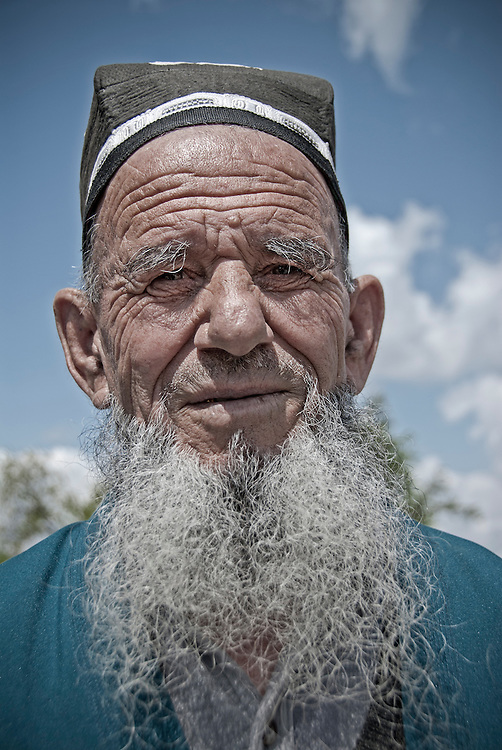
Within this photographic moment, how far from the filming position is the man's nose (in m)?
1.96

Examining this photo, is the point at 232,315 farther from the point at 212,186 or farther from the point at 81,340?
the point at 81,340

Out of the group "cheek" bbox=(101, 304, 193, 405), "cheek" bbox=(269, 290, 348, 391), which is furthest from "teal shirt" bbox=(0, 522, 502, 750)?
"cheek" bbox=(269, 290, 348, 391)

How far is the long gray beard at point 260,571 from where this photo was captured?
1.81 meters

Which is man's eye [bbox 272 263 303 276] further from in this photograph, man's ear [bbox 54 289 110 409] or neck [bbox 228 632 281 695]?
neck [bbox 228 632 281 695]

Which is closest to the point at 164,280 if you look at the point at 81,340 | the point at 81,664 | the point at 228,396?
the point at 228,396

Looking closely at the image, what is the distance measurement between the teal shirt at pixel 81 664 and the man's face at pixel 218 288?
0.73 metres

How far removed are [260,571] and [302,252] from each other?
122 centimetres

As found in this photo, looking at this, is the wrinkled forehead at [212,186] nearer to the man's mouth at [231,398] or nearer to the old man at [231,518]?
the old man at [231,518]

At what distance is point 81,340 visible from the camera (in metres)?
2.68

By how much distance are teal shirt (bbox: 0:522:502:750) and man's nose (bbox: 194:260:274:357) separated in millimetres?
992

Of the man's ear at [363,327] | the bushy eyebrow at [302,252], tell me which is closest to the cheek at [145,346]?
the bushy eyebrow at [302,252]

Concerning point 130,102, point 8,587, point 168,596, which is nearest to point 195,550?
point 168,596

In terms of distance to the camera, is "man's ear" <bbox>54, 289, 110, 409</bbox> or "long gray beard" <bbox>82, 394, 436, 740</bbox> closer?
"long gray beard" <bbox>82, 394, 436, 740</bbox>

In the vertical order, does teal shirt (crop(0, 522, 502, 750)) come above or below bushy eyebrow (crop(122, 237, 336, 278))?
below
